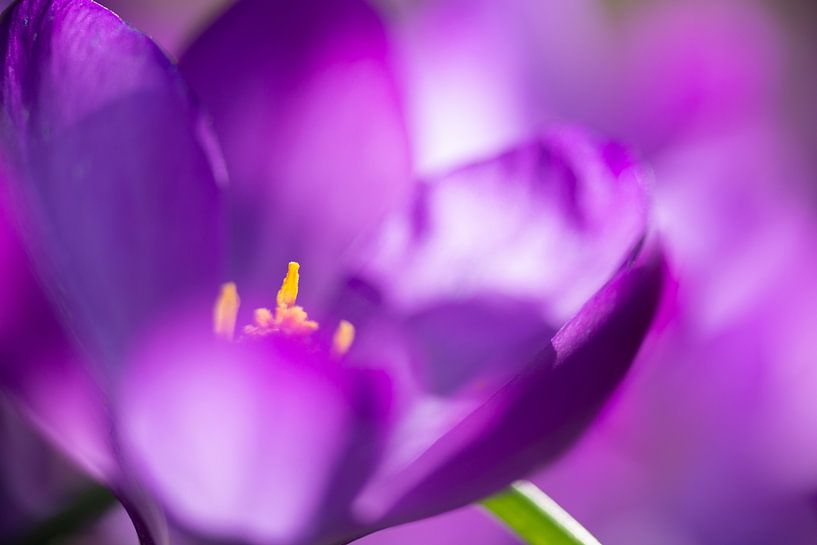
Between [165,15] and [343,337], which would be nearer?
[343,337]

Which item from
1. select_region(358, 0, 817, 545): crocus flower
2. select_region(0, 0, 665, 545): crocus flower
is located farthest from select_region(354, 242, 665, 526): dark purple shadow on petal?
select_region(358, 0, 817, 545): crocus flower

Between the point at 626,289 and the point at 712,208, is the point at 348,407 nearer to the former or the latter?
the point at 626,289

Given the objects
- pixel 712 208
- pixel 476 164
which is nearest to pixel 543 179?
pixel 476 164

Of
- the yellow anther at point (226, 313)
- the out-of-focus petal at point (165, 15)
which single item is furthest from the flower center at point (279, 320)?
the out-of-focus petal at point (165, 15)

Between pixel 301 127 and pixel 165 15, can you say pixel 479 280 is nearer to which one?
pixel 301 127

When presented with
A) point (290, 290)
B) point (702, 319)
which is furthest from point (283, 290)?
point (702, 319)
